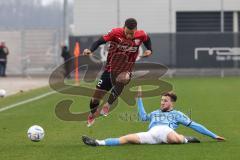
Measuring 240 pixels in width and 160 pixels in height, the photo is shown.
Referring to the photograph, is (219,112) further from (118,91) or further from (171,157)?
(171,157)

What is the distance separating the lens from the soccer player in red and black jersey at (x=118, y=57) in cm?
1280

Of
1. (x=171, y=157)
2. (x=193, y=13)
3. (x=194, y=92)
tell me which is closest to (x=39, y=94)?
(x=194, y=92)

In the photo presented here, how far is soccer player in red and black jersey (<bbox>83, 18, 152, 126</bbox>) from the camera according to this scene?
12797mm

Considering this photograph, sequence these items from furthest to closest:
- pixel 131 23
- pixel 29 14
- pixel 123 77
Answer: pixel 29 14
pixel 123 77
pixel 131 23

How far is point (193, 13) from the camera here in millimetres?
44812

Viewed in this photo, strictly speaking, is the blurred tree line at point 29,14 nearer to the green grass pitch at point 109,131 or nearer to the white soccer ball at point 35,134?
the green grass pitch at point 109,131

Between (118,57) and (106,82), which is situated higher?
(118,57)

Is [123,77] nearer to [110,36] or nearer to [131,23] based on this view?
[110,36]

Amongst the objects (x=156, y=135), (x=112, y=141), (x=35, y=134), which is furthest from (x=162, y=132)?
(x=35, y=134)

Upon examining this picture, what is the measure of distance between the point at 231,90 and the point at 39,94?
23.9 ft

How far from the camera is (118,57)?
1337cm

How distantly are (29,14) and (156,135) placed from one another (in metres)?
47.1

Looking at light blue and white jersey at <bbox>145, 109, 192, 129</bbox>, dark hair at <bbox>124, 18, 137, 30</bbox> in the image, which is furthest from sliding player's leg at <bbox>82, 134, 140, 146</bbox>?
dark hair at <bbox>124, 18, 137, 30</bbox>

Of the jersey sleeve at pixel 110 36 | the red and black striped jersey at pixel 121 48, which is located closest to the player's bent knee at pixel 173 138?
the red and black striped jersey at pixel 121 48
